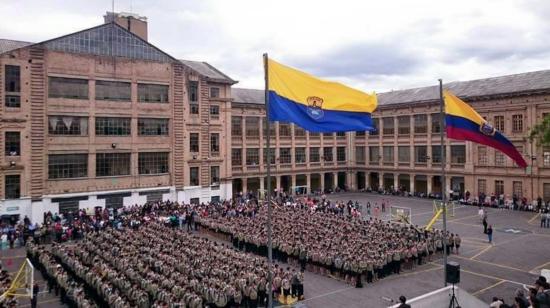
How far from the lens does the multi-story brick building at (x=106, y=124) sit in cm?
3941

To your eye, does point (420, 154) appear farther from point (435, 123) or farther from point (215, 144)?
point (215, 144)

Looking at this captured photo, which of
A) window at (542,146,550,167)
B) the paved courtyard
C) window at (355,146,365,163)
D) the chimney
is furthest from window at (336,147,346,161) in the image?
the chimney

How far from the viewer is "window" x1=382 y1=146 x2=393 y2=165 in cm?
6588

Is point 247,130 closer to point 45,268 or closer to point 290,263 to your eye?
point 290,263

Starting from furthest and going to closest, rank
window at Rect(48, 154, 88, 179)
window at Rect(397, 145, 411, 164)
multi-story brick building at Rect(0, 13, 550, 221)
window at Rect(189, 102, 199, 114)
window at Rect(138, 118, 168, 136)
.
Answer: window at Rect(397, 145, 411, 164), window at Rect(189, 102, 199, 114), window at Rect(138, 118, 168, 136), window at Rect(48, 154, 88, 179), multi-story brick building at Rect(0, 13, 550, 221)

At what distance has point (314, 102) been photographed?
13961 millimetres

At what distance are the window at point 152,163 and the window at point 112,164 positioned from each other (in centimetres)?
149

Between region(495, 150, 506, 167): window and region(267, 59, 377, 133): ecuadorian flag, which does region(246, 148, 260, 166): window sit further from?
region(267, 59, 377, 133): ecuadorian flag

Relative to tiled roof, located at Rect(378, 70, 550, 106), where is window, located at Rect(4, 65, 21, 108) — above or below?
below

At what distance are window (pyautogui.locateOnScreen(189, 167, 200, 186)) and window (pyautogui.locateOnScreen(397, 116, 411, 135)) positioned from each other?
1241 inches

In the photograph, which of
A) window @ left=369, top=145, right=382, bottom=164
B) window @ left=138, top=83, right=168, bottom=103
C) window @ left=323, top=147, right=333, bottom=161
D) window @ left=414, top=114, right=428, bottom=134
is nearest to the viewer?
window @ left=138, top=83, right=168, bottom=103

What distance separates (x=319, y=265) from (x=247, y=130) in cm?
3777

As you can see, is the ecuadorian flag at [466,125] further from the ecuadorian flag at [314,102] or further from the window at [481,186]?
the window at [481,186]

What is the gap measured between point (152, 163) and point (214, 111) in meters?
10.2
